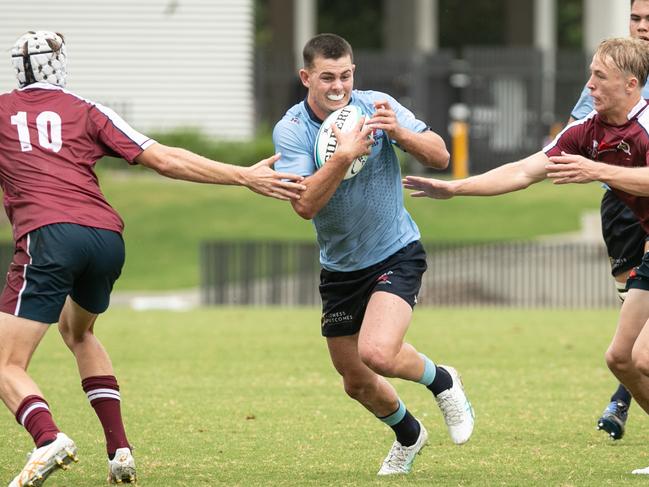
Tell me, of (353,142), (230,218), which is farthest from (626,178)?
(230,218)

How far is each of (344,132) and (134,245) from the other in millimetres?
20362

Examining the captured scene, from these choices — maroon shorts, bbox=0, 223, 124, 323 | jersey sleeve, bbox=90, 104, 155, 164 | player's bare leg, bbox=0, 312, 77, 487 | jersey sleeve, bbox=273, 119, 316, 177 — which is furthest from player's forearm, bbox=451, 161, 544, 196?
player's bare leg, bbox=0, 312, 77, 487

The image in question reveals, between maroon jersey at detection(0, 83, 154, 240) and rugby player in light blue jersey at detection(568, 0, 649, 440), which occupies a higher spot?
maroon jersey at detection(0, 83, 154, 240)

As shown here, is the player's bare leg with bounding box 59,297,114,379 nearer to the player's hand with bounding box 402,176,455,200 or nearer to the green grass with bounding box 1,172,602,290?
the player's hand with bounding box 402,176,455,200

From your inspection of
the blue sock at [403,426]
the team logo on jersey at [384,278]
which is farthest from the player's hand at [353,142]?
the blue sock at [403,426]

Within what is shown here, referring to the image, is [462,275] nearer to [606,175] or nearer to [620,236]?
[620,236]

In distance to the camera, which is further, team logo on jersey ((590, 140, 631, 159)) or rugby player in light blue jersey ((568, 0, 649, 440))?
rugby player in light blue jersey ((568, 0, 649, 440))

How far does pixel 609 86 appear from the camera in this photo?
7.00 metres

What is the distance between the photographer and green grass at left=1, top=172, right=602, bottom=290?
1038 inches

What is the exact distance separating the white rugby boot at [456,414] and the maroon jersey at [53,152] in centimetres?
210

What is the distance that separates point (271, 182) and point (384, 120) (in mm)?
683

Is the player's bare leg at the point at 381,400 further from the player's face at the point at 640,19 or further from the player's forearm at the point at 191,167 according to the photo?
the player's face at the point at 640,19

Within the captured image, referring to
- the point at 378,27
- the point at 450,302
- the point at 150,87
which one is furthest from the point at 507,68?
the point at 378,27

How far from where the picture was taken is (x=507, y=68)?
1340 inches
